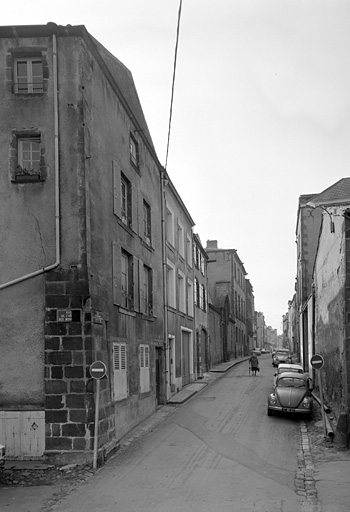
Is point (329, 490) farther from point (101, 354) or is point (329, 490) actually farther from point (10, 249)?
point (10, 249)

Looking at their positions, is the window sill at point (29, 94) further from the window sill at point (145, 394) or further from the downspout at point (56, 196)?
the window sill at point (145, 394)

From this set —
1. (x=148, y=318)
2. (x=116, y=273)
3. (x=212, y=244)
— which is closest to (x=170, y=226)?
(x=148, y=318)

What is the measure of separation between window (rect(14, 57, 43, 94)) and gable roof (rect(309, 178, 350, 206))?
8344mm

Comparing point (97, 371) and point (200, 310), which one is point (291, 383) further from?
point (200, 310)

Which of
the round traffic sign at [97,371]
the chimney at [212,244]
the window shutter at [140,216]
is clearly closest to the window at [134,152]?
the window shutter at [140,216]

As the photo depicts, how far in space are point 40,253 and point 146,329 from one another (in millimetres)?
6871

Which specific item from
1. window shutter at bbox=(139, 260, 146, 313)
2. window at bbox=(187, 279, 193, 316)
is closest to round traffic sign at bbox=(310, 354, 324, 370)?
window shutter at bbox=(139, 260, 146, 313)

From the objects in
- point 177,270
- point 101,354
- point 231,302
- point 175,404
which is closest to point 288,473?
point 101,354

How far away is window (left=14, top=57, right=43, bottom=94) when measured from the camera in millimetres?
13594

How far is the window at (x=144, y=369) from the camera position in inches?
710

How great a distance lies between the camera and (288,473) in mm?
11867

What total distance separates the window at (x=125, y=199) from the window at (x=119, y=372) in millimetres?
3842

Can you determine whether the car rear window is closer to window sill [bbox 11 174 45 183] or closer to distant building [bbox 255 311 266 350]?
window sill [bbox 11 174 45 183]

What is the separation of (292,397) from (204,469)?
25.4 feet
